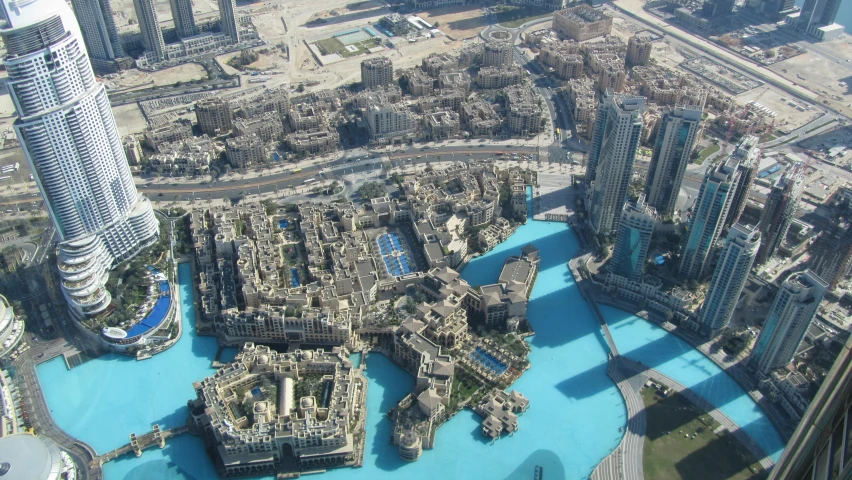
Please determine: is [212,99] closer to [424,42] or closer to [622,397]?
[424,42]

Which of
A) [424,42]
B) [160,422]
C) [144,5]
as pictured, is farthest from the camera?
[424,42]

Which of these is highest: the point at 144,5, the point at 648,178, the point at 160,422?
the point at 144,5

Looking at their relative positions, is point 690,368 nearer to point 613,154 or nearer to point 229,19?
point 613,154

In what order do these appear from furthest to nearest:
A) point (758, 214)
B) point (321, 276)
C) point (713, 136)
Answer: point (713, 136) < point (758, 214) < point (321, 276)

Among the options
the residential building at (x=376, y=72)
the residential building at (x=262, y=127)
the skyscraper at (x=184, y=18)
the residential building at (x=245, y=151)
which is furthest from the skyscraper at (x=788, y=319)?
the skyscraper at (x=184, y=18)

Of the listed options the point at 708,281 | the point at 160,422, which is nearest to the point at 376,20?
the point at 708,281

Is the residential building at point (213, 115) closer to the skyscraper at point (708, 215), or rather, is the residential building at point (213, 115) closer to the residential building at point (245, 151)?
the residential building at point (245, 151)

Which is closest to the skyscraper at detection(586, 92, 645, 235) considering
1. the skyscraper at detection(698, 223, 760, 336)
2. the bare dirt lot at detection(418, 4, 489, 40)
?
the skyscraper at detection(698, 223, 760, 336)
